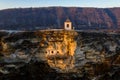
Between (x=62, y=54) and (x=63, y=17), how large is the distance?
2281 inches

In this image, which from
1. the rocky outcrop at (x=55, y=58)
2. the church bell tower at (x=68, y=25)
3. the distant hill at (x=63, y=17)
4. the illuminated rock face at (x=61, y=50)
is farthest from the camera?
the distant hill at (x=63, y=17)

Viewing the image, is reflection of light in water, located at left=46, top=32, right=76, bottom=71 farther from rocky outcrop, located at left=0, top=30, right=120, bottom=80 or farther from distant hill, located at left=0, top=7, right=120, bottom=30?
distant hill, located at left=0, top=7, right=120, bottom=30

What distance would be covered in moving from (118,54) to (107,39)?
6.35 ft

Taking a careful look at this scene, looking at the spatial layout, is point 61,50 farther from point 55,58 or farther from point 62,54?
point 55,58

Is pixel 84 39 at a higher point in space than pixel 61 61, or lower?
higher

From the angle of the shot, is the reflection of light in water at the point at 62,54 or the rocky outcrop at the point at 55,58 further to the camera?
the reflection of light in water at the point at 62,54

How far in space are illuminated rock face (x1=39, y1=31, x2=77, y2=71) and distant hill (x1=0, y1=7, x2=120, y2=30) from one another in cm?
4180

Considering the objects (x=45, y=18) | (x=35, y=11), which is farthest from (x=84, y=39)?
(x=35, y=11)

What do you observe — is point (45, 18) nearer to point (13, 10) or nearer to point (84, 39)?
point (13, 10)

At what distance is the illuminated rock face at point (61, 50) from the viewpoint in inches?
1319

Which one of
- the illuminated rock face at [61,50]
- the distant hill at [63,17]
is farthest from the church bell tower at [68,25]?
the distant hill at [63,17]

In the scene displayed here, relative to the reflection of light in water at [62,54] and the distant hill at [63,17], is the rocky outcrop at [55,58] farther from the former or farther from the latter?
the distant hill at [63,17]

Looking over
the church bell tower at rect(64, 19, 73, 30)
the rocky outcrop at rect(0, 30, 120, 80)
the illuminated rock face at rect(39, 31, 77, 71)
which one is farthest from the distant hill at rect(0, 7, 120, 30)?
the illuminated rock face at rect(39, 31, 77, 71)

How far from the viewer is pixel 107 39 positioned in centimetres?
3453
